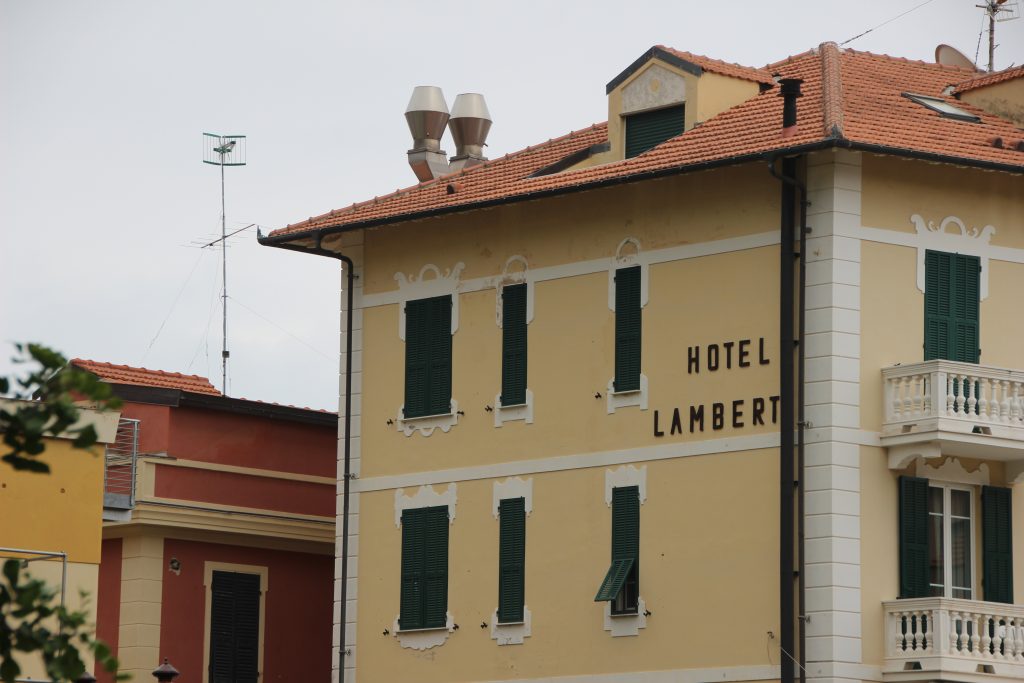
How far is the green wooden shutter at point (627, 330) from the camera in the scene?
3325 cm

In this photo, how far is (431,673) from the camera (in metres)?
34.9

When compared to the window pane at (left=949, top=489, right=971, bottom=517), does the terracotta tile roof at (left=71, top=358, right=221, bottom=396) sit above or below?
Answer: above

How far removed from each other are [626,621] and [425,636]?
3.90 meters

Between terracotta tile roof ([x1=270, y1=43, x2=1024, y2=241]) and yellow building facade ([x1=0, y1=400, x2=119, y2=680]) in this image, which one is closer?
yellow building facade ([x1=0, y1=400, x2=119, y2=680])

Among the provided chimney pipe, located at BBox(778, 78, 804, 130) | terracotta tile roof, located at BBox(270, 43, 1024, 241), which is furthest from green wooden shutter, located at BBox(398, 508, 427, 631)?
chimney pipe, located at BBox(778, 78, 804, 130)

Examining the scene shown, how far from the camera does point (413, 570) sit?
3547cm

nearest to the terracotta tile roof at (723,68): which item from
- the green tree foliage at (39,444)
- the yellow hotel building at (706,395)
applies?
the yellow hotel building at (706,395)

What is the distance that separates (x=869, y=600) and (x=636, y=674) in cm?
370

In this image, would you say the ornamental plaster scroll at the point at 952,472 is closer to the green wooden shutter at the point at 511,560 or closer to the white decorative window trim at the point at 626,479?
the white decorative window trim at the point at 626,479

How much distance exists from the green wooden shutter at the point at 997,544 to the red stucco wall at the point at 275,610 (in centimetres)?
1361

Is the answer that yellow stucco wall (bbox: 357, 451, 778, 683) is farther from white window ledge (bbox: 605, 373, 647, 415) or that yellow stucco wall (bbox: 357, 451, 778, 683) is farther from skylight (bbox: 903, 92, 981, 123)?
skylight (bbox: 903, 92, 981, 123)

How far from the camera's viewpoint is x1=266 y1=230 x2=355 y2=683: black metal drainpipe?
36.3m

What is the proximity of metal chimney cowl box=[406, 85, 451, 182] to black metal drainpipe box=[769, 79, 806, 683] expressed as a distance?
425 inches

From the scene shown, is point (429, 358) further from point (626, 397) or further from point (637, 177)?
point (637, 177)
